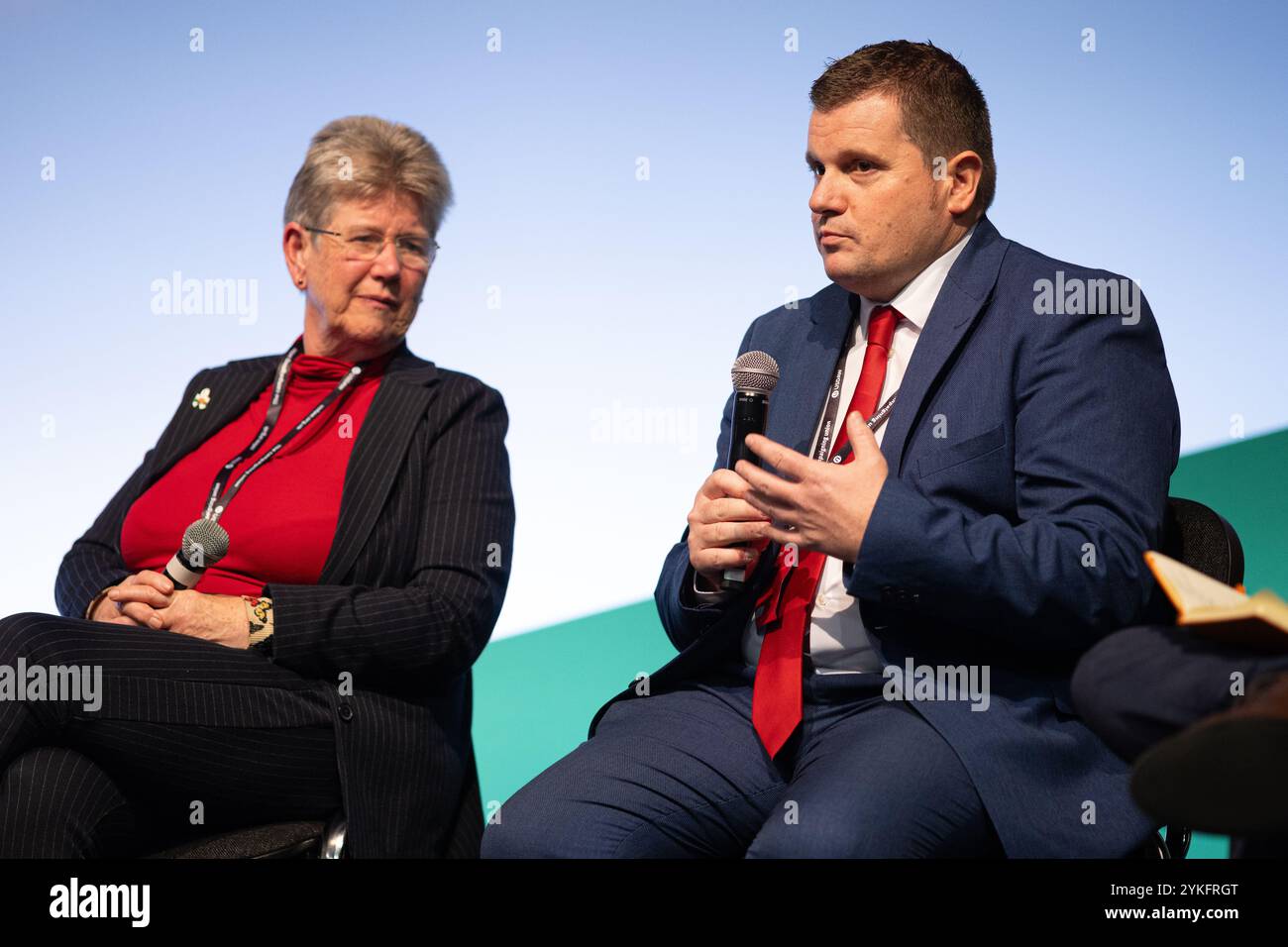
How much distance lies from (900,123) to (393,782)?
55.1 inches

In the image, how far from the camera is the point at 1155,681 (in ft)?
4.16

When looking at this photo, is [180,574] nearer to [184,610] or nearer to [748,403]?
[184,610]

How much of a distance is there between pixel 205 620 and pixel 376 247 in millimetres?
893

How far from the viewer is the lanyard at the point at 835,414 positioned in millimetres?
2016

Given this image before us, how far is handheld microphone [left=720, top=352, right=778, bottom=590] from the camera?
189cm

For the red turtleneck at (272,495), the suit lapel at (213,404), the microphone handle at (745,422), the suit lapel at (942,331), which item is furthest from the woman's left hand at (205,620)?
the suit lapel at (942,331)

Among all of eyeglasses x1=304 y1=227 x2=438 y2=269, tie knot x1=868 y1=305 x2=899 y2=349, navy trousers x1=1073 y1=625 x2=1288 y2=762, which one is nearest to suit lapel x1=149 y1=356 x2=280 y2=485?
eyeglasses x1=304 y1=227 x2=438 y2=269

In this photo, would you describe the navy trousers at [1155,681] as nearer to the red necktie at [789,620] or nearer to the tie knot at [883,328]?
the red necktie at [789,620]

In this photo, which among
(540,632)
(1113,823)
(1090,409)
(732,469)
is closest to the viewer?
(1113,823)

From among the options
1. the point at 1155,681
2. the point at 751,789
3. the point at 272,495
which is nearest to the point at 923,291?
the point at 751,789

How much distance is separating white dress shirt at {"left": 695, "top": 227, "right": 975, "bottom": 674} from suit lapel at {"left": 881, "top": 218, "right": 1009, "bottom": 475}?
0.04 metres
